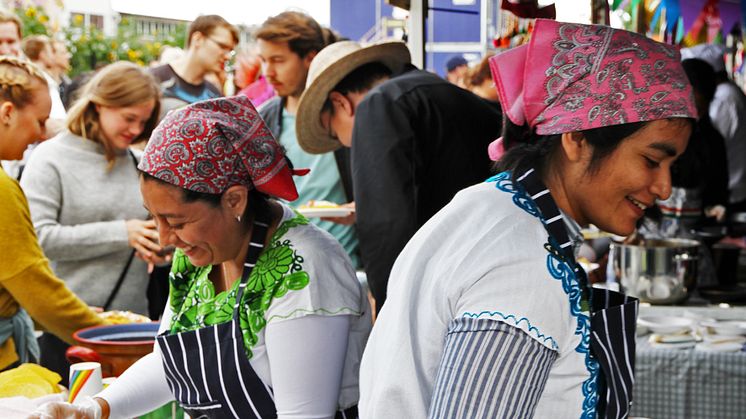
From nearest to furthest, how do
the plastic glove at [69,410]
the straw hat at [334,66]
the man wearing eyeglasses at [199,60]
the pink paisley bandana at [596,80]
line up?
1. the pink paisley bandana at [596,80]
2. the plastic glove at [69,410]
3. the straw hat at [334,66]
4. the man wearing eyeglasses at [199,60]

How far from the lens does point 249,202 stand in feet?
6.15

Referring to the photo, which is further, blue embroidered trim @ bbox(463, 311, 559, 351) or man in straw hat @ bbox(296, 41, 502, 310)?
man in straw hat @ bbox(296, 41, 502, 310)

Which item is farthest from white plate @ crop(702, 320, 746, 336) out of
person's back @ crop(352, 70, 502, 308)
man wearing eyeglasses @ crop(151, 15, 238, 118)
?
man wearing eyeglasses @ crop(151, 15, 238, 118)

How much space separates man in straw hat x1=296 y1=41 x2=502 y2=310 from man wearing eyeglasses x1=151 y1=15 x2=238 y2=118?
2.30 m

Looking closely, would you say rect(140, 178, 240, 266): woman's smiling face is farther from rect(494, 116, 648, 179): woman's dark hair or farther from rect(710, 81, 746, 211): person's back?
rect(710, 81, 746, 211): person's back

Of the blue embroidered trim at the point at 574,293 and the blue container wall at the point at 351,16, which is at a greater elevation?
the blue container wall at the point at 351,16

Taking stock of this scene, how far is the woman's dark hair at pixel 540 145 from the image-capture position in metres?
1.22

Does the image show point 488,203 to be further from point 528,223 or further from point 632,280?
point 632,280

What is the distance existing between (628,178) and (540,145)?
143 millimetres

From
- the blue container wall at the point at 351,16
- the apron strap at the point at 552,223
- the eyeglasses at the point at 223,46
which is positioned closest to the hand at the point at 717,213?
the blue container wall at the point at 351,16

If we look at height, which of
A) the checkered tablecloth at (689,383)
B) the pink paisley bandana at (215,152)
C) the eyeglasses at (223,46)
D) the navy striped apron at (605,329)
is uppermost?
the eyeglasses at (223,46)

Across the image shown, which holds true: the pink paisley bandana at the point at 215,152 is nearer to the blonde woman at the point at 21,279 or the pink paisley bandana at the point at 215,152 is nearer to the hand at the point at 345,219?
the blonde woman at the point at 21,279

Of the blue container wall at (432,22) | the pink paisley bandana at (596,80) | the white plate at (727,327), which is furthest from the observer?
the blue container wall at (432,22)

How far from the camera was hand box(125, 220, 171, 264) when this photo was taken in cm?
319
